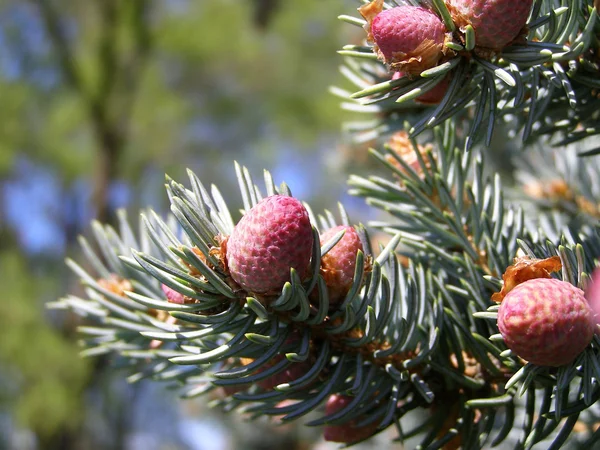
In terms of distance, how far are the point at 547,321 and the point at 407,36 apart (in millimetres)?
136

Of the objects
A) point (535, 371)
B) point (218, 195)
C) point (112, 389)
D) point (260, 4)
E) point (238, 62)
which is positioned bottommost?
point (112, 389)

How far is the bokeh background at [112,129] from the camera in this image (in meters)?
3.55

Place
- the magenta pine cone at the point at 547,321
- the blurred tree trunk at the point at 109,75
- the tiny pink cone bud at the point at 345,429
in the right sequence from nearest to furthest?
the magenta pine cone at the point at 547,321 < the tiny pink cone bud at the point at 345,429 < the blurred tree trunk at the point at 109,75

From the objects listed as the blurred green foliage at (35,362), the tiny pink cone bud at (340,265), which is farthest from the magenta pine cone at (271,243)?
the blurred green foliage at (35,362)

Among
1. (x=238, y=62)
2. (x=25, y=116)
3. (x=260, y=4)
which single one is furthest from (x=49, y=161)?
(x=260, y=4)

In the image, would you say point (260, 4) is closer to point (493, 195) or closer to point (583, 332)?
point (493, 195)

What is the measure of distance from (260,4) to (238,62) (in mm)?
2769

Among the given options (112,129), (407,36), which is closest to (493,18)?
(407,36)

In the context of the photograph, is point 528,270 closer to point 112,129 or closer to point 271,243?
point 271,243

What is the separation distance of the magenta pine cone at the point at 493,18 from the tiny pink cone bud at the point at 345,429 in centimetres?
21

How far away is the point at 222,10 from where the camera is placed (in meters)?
4.34

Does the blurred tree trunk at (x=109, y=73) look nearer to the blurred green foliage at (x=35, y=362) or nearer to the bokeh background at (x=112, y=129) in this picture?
the bokeh background at (x=112, y=129)

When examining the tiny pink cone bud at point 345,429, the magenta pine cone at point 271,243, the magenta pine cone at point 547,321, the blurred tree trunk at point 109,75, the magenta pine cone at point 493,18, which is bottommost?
the tiny pink cone bud at point 345,429

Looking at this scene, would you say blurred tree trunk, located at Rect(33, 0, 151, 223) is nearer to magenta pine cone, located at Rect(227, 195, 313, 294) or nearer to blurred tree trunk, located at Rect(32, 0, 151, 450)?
blurred tree trunk, located at Rect(32, 0, 151, 450)
